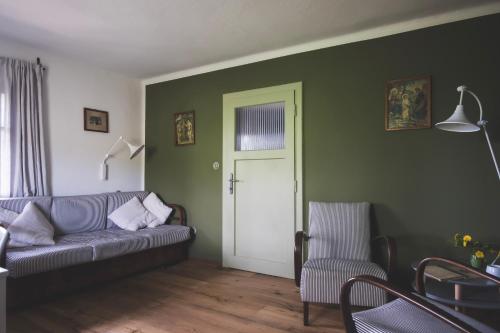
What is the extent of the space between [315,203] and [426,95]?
1.36m

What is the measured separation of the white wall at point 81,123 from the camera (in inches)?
152

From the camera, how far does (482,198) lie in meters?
2.75

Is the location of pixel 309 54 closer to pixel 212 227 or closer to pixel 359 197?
pixel 359 197

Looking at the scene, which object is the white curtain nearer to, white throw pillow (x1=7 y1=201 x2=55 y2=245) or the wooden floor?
white throw pillow (x1=7 y1=201 x2=55 y2=245)

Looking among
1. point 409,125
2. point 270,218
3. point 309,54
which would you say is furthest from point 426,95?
point 270,218

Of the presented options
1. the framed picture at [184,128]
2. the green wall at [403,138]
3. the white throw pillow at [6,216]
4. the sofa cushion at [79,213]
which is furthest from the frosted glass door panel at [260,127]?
the white throw pillow at [6,216]

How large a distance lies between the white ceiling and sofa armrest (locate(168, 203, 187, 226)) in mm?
1862

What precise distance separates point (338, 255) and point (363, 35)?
2.08 metres

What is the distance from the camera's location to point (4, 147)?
3461 mm

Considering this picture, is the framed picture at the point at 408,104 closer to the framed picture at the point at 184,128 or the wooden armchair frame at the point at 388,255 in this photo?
the wooden armchair frame at the point at 388,255

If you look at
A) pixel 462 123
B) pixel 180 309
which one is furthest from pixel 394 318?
pixel 180 309

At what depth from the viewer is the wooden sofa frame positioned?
2654 mm

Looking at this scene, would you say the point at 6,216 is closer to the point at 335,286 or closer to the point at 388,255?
the point at 335,286

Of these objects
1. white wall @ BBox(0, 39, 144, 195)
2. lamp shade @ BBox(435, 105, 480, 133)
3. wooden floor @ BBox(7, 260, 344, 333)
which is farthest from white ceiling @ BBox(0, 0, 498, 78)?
wooden floor @ BBox(7, 260, 344, 333)
